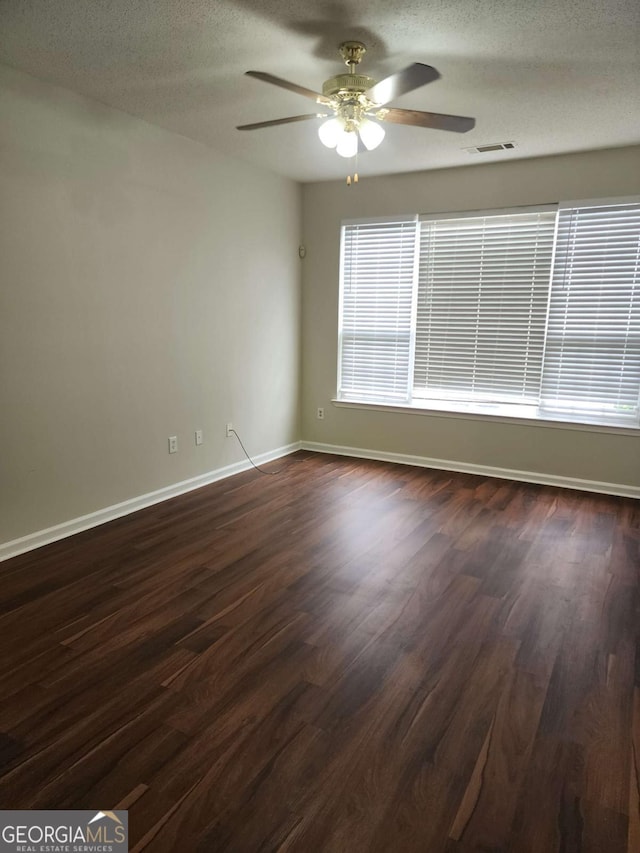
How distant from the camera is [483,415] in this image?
468cm

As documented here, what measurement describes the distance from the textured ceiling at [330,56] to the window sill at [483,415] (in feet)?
6.75

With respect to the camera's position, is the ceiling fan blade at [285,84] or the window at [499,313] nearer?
the ceiling fan blade at [285,84]

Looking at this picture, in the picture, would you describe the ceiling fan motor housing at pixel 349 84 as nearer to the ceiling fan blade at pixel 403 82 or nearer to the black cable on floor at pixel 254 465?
the ceiling fan blade at pixel 403 82

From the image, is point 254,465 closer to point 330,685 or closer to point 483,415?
point 483,415

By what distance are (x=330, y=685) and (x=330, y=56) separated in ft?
9.07

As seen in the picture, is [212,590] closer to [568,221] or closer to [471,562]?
[471,562]

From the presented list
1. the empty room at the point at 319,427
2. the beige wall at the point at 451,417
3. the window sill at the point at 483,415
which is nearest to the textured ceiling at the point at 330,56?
the empty room at the point at 319,427

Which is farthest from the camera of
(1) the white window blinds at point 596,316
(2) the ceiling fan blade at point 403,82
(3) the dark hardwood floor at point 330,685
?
(1) the white window blinds at point 596,316

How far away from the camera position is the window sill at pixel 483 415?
166 inches

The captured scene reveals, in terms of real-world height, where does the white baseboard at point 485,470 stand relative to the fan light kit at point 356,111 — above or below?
below

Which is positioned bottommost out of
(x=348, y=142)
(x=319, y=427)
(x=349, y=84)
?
(x=319, y=427)

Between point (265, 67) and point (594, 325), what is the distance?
2993 millimetres

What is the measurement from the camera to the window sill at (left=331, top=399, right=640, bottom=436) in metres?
→ 4.22

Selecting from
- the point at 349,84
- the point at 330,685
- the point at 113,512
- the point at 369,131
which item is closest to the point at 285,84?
the point at 349,84
